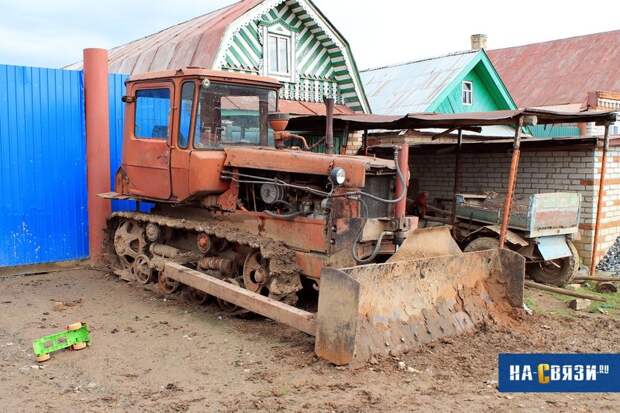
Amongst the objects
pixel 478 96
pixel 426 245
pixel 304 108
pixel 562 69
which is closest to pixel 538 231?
pixel 426 245

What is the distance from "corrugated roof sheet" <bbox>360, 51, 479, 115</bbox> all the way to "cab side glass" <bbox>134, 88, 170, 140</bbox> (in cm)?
1079

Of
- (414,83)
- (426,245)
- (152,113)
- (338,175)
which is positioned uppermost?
(414,83)

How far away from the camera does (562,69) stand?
26.5 meters

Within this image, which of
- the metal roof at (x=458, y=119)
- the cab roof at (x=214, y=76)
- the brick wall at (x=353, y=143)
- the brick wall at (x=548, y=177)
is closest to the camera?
the cab roof at (x=214, y=76)

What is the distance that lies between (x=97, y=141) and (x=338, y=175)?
→ 4.50 meters

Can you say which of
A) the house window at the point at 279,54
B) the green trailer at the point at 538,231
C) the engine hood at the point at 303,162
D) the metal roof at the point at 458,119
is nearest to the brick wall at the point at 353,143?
the house window at the point at 279,54

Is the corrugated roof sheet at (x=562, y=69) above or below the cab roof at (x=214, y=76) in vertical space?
above

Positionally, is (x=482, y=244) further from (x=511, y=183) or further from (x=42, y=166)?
(x=42, y=166)

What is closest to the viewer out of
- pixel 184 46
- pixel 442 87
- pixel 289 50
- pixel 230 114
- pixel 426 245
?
pixel 426 245

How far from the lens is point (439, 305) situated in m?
5.71

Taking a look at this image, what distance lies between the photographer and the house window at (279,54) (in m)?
12.1

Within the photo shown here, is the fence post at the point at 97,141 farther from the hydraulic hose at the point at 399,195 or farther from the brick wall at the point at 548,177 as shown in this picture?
the brick wall at the point at 548,177

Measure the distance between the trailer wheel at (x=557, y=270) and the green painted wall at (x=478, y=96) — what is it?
9.77 m

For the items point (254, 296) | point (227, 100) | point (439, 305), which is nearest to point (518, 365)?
point (439, 305)
